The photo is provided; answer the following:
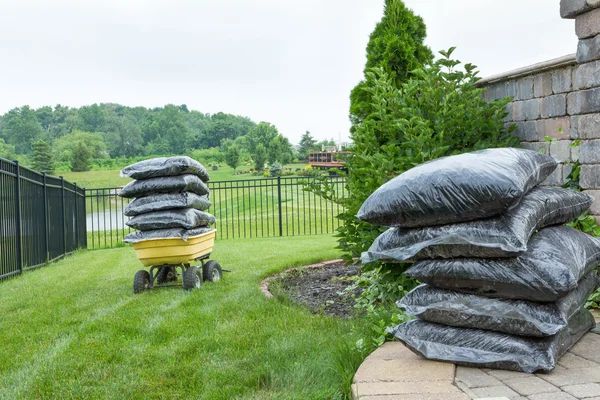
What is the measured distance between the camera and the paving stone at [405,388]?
2.19 meters

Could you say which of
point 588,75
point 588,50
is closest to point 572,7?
point 588,50

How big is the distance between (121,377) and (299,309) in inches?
73.9

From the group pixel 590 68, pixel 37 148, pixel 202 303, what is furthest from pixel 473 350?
pixel 37 148

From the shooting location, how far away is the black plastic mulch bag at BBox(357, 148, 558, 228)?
2.40 meters

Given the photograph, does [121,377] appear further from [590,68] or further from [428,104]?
[590,68]

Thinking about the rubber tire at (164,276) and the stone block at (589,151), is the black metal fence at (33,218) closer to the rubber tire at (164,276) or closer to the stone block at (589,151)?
the rubber tire at (164,276)

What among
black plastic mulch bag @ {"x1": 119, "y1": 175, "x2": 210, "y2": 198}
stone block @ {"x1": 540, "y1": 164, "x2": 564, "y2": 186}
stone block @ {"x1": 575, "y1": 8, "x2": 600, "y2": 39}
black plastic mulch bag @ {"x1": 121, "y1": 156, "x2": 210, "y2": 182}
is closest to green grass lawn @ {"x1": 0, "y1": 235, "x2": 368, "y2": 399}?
black plastic mulch bag @ {"x1": 119, "y1": 175, "x2": 210, "y2": 198}

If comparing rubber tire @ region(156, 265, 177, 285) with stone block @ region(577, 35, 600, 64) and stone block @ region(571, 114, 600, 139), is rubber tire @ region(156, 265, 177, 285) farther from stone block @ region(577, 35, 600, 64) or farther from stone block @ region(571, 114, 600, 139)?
stone block @ region(577, 35, 600, 64)

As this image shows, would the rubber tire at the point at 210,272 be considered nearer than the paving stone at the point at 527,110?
No

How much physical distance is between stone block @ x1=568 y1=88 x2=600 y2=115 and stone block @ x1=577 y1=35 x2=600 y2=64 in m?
0.21

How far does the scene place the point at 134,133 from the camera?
38906 millimetres

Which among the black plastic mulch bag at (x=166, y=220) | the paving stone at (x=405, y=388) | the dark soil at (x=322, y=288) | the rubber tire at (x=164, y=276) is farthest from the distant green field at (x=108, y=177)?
the paving stone at (x=405, y=388)

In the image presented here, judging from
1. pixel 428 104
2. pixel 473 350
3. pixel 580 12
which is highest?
pixel 580 12

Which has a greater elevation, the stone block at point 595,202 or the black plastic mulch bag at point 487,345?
the stone block at point 595,202
